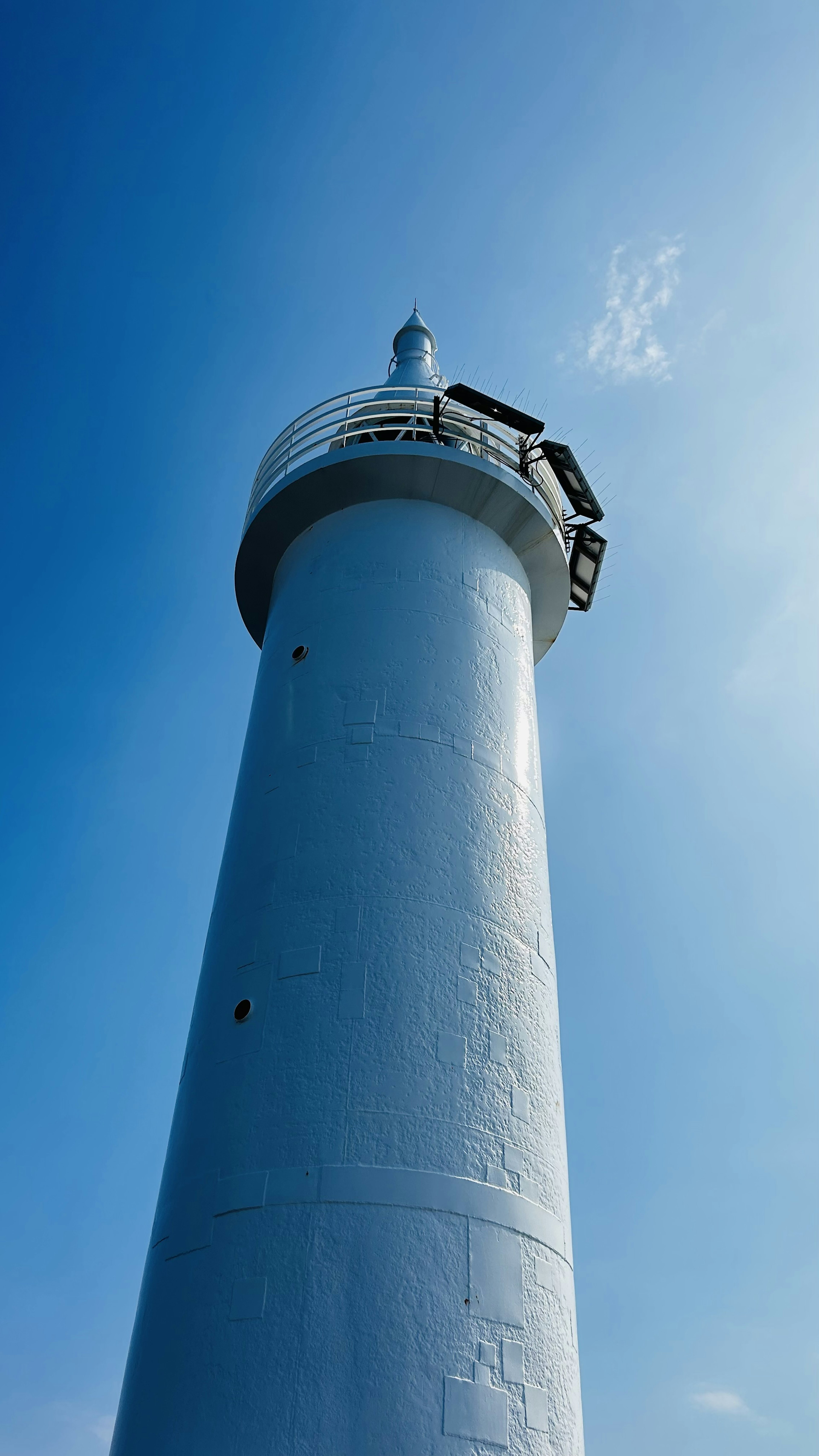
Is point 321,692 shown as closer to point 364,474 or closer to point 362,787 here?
point 362,787

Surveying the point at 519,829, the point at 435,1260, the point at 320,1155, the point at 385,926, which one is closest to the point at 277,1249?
the point at 320,1155

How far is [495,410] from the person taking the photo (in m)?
12.5

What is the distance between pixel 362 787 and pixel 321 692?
138 centimetres

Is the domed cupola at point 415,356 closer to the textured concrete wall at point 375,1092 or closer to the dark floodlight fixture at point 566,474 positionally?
the dark floodlight fixture at point 566,474

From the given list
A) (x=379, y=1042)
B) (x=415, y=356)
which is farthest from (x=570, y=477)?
(x=379, y=1042)

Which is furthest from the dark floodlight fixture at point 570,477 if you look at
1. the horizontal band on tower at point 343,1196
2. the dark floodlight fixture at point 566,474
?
the horizontal band on tower at point 343,1196

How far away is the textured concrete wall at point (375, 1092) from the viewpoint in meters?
6.27

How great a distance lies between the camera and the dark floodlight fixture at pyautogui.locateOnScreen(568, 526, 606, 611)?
13.7 meters

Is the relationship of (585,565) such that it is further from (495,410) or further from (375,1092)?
(375,1092)

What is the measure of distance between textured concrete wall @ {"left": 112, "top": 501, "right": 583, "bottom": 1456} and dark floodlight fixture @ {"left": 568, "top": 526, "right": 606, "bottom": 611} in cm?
367

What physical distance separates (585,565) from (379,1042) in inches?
331

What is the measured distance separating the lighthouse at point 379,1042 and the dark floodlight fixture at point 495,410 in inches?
35.7

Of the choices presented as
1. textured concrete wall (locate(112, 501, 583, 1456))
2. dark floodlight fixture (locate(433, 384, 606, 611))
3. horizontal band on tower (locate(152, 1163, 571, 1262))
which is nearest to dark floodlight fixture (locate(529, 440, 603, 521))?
dark floodlight fixture (locate(433, 384, 606, 611))

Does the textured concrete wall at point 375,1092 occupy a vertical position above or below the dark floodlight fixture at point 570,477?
below
